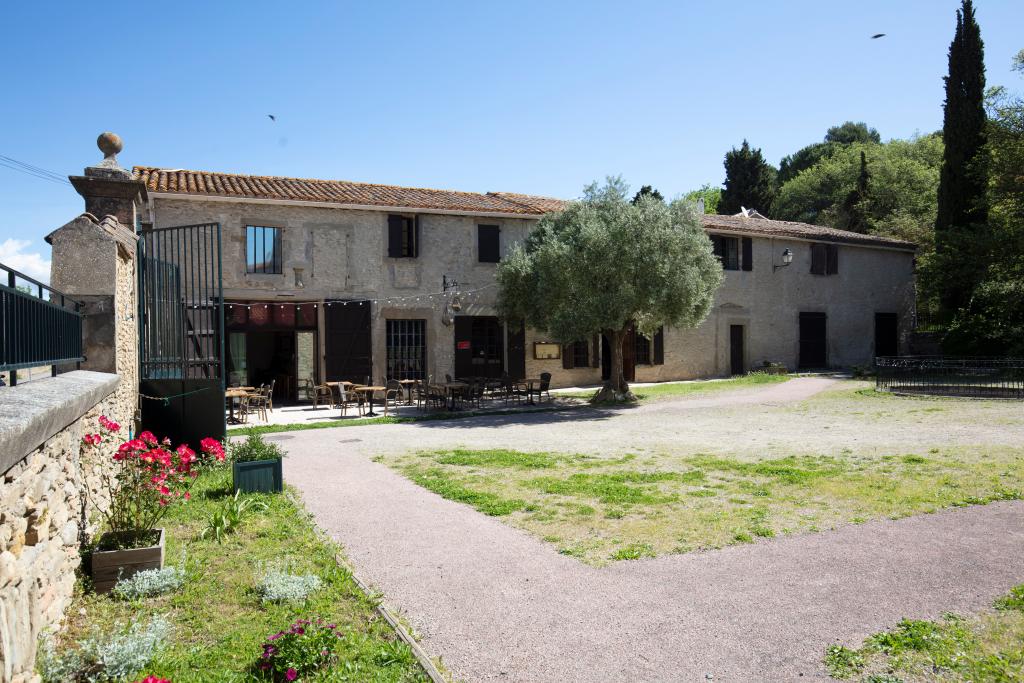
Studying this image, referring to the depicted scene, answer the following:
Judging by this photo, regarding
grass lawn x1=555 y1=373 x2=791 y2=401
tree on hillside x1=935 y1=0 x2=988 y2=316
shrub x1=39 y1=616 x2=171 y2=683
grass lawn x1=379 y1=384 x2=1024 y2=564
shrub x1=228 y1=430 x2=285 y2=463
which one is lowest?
grass lawn x1=379 y1=384 x2=1024 y2=564

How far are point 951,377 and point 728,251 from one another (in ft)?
28.5

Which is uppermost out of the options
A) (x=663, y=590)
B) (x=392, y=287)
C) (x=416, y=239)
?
(x=416, y=239)

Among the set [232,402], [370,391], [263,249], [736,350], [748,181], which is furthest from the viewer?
[748,181]

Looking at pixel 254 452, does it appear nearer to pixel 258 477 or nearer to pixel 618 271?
pixel 258 477

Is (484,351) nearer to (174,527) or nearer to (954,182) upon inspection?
(174,527)

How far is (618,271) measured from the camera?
15.8m

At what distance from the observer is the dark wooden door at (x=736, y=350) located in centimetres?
2514

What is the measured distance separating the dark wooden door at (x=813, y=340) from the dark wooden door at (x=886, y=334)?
2.85 metres

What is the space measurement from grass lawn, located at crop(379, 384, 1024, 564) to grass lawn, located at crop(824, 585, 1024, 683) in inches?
69.6

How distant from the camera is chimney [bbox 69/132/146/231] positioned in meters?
7.29

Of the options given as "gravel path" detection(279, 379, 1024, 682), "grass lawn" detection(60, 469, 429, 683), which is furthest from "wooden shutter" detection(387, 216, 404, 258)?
"grass lawn" detection(60, 469, 429, 683)

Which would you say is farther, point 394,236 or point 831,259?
point 831,259

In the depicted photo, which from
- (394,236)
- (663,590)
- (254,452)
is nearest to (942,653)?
(663,590)

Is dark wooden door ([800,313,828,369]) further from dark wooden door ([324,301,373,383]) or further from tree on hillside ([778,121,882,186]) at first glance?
tree on hillside ([778,121,882,186])
